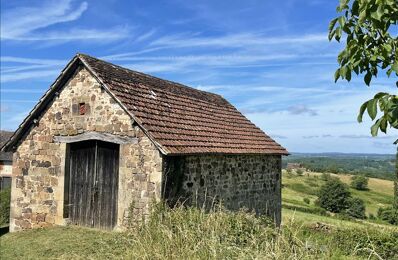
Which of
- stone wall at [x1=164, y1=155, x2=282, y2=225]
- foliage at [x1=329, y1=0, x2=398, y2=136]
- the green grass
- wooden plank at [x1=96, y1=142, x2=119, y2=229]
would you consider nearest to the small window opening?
wooden plank at [x1=96, y1=142, x2=119, y2=229]

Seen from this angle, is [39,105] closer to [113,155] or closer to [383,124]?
[113,155]

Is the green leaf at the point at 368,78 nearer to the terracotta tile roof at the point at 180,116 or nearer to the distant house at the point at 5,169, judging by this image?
the terracotta tile roof at the point at 180,116

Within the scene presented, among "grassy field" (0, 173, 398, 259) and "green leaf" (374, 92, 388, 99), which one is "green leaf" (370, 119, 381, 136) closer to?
"green leaf" (374, 92, 388, 99)

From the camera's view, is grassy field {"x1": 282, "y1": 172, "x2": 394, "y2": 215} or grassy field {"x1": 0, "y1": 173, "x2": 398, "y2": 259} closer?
grassy field {"x1": 0, "y1": 173, "x2": 398, "y2": 259}

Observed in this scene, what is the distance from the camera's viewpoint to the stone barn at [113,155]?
33.7 ft

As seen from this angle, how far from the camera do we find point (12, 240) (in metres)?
10.9

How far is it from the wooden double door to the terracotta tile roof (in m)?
1.40

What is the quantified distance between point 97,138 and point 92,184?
132cm

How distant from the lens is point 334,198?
153ft

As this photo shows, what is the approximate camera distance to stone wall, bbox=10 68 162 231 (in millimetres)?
10211

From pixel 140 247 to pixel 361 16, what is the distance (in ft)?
13.9

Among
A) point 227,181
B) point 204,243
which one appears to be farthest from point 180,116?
point 204,243

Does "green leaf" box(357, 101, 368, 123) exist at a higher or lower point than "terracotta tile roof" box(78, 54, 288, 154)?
lower

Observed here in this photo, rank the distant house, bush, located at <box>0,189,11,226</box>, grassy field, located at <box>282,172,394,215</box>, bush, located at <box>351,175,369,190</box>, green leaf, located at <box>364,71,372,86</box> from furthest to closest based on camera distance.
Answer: bush, located at <box>351,175,369,190</box>, grassy field, located at <box>282,172,394,215</box>, the distant house, bush, located at <box>0,189,11,226</box>, green leaf, located at <box>364,71,372,86</box>
